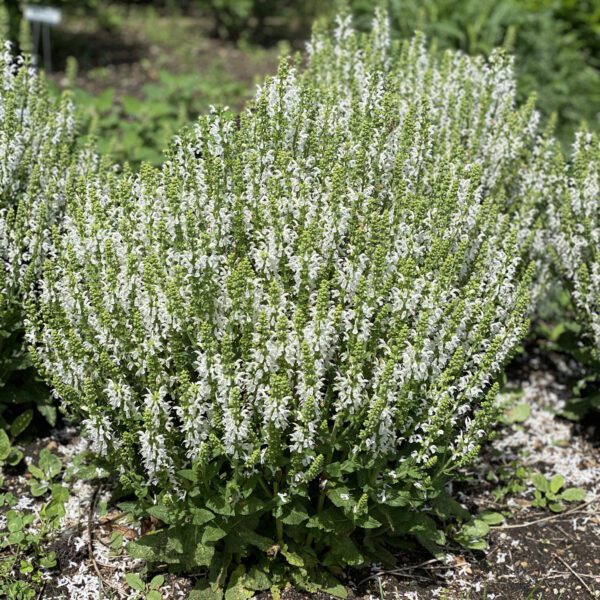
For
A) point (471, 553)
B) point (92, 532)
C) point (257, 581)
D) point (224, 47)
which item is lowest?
point (92, 532)

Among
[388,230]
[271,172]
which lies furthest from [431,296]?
[271,172]

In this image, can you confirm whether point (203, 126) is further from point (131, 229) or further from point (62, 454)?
point (62, 454)

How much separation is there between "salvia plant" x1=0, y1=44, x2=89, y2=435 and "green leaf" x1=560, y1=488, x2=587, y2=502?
2.68 m

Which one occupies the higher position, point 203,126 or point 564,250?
point 203,126

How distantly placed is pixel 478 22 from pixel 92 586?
666 cm

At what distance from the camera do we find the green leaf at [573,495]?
403cm

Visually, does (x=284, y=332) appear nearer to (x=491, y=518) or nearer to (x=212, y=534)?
(x=212, y=534)

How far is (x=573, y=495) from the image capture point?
4.04 meters

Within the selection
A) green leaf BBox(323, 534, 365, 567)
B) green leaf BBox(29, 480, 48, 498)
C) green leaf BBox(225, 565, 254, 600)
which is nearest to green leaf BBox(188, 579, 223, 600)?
green leaf BBox(225, 565, 254, 600)

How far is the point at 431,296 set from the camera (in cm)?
296

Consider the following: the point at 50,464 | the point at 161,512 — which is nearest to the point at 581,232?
the point at 161,512

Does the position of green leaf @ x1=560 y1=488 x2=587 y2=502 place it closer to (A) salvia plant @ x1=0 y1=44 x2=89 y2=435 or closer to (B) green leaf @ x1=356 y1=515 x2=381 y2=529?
(B) green leaf @ x1=356 y1=515 x2=381 y2=529

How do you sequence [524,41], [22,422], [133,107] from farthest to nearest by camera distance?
1. [524,41]
2. [133,107]
3. [22,422]

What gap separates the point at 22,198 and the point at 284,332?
1.78 metres
